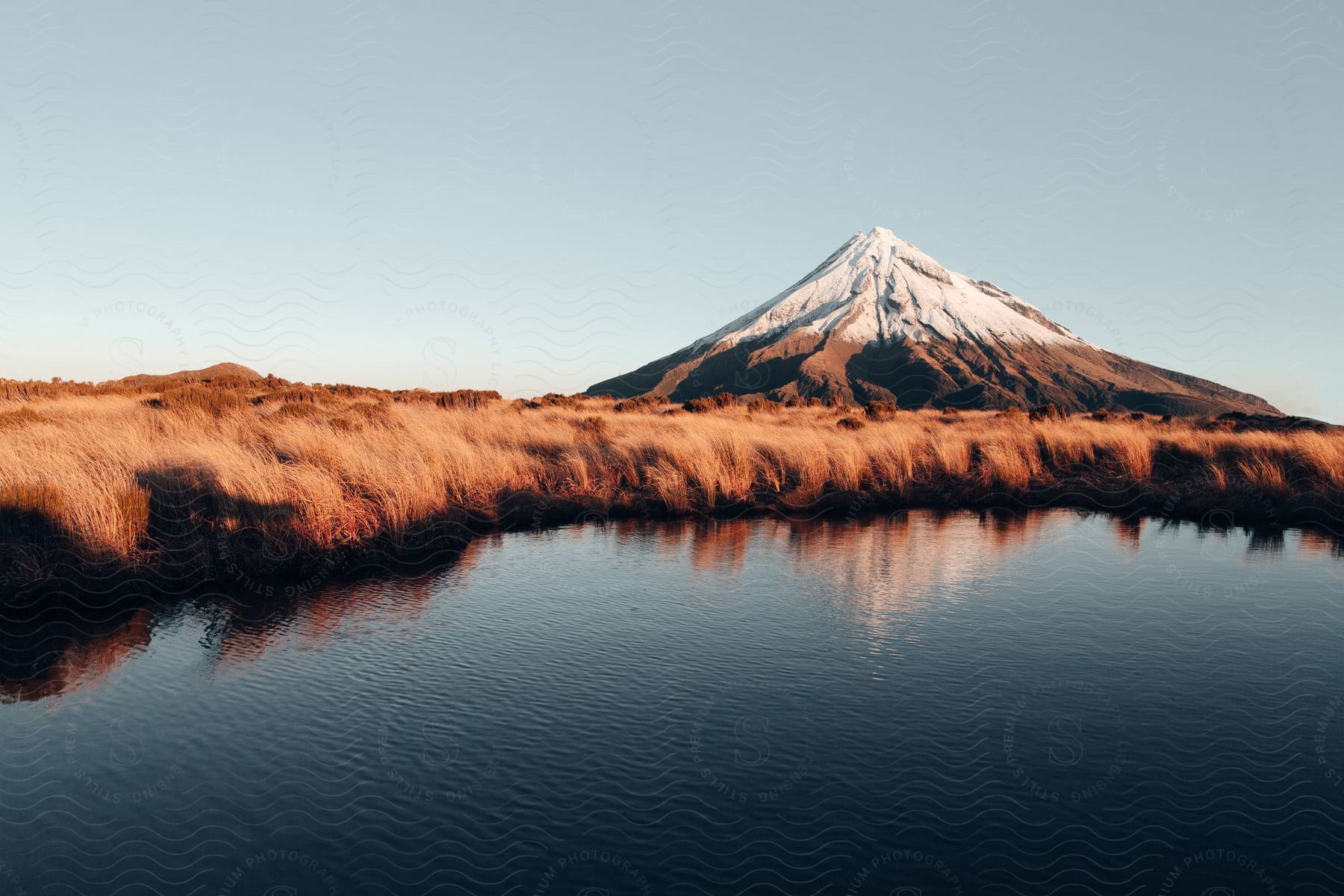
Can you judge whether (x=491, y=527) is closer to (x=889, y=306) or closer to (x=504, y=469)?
(x=504, y=469)

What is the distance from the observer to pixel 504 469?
16.9m

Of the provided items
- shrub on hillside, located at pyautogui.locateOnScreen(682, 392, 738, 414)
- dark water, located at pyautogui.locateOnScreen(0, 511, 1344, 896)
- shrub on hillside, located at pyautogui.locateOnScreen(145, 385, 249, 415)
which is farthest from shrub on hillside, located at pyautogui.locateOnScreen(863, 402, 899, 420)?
shrub on hillside, located at pyautogui.locateOnScreen(145, 385, 249, 415)

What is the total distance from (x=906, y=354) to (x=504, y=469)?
136 metres

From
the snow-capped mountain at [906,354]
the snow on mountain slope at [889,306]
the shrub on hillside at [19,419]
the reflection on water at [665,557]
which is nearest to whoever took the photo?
the reflection on water at [665,557]

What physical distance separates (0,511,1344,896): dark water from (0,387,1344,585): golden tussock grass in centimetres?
202

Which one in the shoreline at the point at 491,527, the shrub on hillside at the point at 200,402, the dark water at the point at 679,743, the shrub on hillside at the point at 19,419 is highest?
the shrub on hillside at the point at 200,402

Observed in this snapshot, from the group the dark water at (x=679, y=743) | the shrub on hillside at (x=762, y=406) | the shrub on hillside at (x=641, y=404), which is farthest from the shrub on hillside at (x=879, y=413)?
the dark water at (x=679, y=743)

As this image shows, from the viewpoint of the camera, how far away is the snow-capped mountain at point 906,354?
428 ft

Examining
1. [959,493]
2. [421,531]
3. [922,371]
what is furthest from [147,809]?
[922,371]

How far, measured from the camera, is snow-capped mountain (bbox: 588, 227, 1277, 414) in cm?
13050

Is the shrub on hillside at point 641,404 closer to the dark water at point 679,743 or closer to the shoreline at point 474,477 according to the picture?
the shoreline at point 474,477

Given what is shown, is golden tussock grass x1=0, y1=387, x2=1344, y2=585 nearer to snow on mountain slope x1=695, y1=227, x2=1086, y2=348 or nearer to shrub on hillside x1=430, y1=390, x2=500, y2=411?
shrub on hillside x1=430, y1=390, x2=500, y2=411

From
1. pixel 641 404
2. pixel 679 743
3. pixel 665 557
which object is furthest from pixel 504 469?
pixel 641 404

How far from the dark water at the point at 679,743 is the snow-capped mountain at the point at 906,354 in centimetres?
10896
